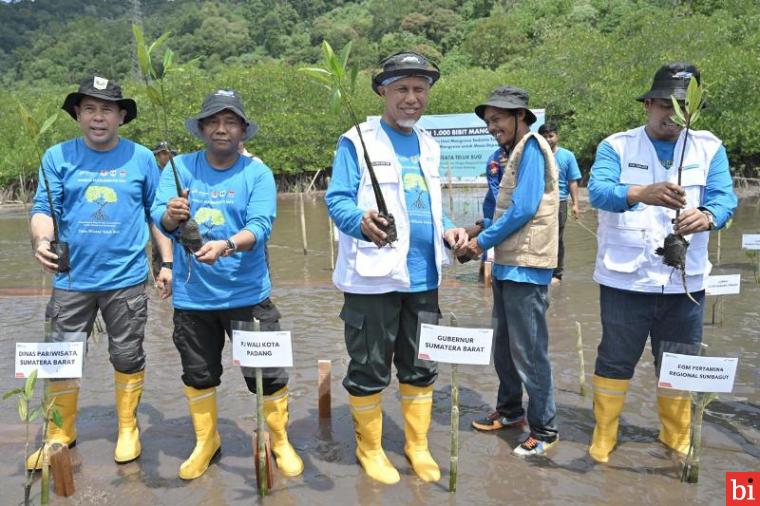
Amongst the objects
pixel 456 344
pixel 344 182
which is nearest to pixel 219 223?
pixel 344 182

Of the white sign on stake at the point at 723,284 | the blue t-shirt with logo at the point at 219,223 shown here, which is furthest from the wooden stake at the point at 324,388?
the white sign on stake at the point at 723,284

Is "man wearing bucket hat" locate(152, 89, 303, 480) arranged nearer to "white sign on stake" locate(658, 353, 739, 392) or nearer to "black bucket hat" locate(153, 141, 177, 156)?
"black bucket hat" locate(153, 141, 177, 156)

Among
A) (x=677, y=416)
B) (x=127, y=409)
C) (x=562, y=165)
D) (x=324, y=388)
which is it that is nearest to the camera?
(x=677, y=416)

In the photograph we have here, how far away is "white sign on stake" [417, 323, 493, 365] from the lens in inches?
122

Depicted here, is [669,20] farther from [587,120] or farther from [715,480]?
[715,480]

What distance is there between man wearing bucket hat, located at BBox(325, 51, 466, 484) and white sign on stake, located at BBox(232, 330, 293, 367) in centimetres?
39

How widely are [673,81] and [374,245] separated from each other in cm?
179

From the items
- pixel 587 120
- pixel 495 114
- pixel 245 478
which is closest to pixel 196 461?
pixel 245 478

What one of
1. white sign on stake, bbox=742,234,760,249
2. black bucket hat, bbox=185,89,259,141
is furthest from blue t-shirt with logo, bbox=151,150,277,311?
white sign on stake, bbox=742,234,760,249

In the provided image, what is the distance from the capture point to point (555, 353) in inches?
219

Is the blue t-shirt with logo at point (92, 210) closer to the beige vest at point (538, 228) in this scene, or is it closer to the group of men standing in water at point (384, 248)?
the group of men standing in water at point (384, 248)

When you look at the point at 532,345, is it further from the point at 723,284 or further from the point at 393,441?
the point at 723,284

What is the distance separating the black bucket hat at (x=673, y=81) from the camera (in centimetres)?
322

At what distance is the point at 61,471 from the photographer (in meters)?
3.25
